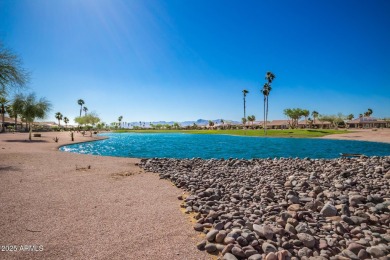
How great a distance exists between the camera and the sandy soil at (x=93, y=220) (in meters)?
5.85

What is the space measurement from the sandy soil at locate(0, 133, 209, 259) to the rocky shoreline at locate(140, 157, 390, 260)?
86 centimetres

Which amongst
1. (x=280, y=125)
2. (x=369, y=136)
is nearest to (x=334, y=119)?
(x=280, y=125)

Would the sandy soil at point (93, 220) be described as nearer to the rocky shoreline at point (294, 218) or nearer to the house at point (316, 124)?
the rocky shoreline at point (294, 218)

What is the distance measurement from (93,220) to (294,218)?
682 cm

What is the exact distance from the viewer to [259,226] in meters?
6.91

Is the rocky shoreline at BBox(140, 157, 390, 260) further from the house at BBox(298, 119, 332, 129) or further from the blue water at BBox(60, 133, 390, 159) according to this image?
the house at BBox(298, 119, 332, 129)

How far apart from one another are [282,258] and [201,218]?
3.02m

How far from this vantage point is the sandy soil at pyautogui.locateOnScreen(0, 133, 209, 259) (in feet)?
19.2

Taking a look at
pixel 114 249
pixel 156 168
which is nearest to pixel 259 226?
pixel 114 249

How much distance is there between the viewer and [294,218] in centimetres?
786

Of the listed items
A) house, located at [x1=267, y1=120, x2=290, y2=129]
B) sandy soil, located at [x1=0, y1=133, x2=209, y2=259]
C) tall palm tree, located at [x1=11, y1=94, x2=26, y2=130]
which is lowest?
sandy soil, located at [x1=0, y1=133, x2=209, y2=259]

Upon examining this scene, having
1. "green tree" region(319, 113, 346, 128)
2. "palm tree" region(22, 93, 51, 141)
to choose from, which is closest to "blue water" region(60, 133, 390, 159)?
"palm tree" region(22, 93, 51, 141)

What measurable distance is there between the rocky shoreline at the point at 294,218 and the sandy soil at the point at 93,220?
860mm

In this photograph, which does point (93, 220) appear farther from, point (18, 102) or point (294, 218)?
point (18, 102)
